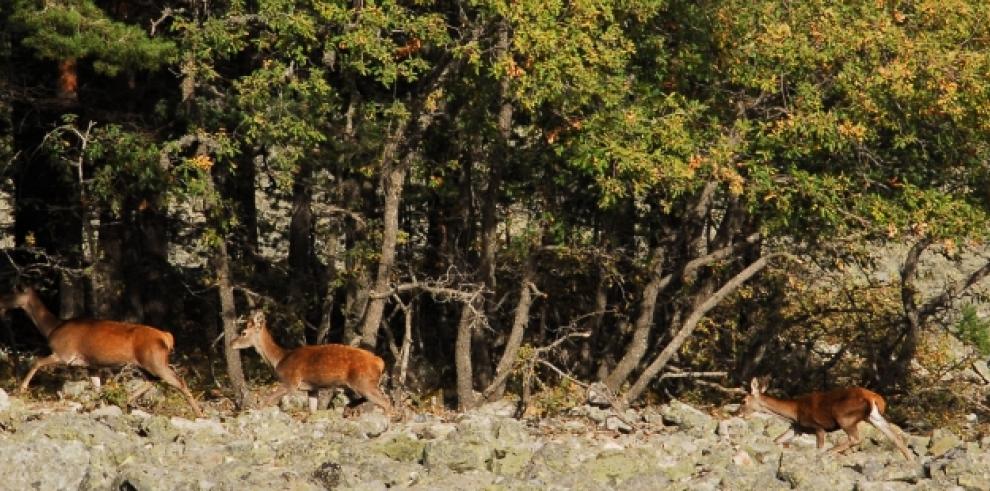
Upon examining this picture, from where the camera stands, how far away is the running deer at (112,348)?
26.0m

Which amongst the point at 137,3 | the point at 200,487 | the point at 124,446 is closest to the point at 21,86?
the point at 137,3

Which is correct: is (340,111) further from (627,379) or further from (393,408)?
(627,379)

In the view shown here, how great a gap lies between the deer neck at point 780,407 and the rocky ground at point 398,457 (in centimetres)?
174

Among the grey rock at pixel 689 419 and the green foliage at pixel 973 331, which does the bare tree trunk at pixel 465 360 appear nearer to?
the grey rock at pixel 689 419

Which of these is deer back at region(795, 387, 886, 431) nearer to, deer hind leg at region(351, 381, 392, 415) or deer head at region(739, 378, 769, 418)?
deer head at region(739, 378, 769, 418)

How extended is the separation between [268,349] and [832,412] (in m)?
7.59

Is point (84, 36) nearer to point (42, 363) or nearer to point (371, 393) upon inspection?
point (42, 363)

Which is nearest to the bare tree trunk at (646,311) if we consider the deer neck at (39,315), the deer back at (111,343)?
the deer back at (111,343)

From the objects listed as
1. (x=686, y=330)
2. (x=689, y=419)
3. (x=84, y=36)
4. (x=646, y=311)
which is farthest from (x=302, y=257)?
(x=689, y=419)

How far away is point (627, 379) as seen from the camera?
3028 cm

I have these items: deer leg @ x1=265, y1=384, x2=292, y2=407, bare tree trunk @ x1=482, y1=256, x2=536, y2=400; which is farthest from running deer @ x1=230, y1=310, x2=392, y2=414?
bare tree trunk @ x1=482, y1=256, x2=536, y2=400

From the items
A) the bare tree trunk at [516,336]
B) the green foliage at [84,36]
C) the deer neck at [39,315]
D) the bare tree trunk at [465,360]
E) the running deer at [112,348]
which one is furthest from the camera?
the bare tree trunk at [516,336]

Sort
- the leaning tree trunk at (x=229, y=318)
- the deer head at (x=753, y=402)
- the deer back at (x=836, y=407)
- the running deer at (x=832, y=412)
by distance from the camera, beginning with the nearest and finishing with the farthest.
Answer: the running deer at (x=832, y=412) < the deer back at (x=836, y=407) < the leaning tree trunk at (x=229, y=318) < the deer head at (x=753, y=402)

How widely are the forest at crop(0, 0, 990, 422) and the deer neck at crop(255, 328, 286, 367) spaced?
0.46 meters
